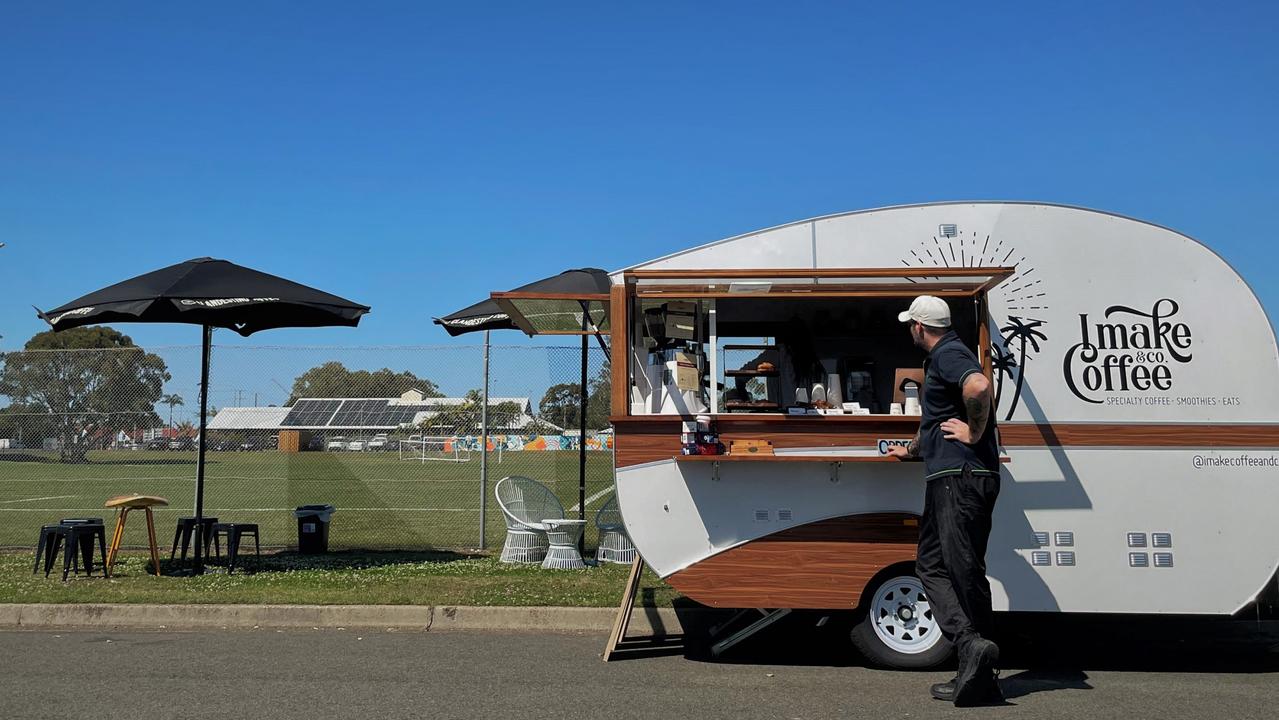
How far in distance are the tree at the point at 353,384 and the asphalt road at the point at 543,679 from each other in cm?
555

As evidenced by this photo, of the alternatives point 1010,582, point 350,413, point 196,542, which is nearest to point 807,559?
point 1010,582

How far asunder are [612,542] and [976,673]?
5.11m

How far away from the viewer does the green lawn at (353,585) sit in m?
7.46

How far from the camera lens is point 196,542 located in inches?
349

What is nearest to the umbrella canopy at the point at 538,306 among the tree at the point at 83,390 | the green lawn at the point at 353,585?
the green lawn at the point at 353,585

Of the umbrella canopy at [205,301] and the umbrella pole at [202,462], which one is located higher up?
the umbrella canopy at [205,301]

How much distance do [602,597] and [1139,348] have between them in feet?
14.2

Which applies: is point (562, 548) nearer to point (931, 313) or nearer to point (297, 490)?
point (931, 313)

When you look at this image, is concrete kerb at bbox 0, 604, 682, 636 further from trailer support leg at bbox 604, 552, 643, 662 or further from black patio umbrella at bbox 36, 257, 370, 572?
black patio umbrella at bbox 36, 257, 370, 572

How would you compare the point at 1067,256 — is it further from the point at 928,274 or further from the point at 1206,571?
the point at 1206,571

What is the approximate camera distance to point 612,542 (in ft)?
31.3

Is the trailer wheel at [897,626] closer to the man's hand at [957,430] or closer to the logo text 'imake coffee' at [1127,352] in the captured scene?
the man's hand at [957,430]

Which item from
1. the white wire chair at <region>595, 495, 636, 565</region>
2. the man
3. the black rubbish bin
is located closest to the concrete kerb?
the white wire chair at <region>595, 495, 636, 565</region>

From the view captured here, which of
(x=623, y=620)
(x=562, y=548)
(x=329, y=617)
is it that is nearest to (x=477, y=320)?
(x=562, y=548)
